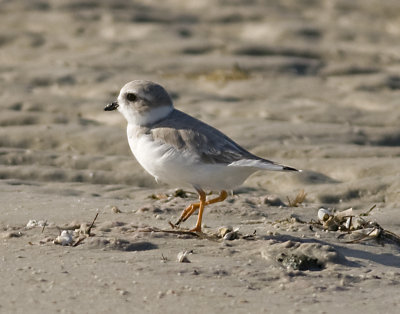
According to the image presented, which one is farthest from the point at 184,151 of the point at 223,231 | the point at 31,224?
the point at 31,224

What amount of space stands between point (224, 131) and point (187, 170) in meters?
3.09

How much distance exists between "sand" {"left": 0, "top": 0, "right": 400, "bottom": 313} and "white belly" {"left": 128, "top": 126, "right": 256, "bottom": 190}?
0.33 m

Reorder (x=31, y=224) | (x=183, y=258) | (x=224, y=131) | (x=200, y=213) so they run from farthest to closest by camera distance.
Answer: (x=224, y=131) → (x=31, y=224) → (x=200, y=213) → (x=183, y=258)

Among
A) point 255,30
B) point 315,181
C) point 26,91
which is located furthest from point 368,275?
point 255,30

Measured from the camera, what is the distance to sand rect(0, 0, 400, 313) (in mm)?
4152

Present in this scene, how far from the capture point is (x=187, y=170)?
493cm

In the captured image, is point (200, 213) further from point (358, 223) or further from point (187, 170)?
point (358, 223)

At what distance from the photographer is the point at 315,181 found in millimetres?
6953

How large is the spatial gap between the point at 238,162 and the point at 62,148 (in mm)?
3241

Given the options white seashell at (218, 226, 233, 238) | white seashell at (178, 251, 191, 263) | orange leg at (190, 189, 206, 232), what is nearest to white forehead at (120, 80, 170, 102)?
orange leg at (190, 189, 206, 232)

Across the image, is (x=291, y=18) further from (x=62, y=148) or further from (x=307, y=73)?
(x=62, y=148)

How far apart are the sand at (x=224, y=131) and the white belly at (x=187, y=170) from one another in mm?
328

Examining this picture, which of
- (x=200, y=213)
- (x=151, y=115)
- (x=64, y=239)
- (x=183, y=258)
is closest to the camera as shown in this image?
(x=183, y=258)

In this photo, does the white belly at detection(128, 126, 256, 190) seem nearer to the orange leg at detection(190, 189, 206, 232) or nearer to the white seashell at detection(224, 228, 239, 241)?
the orange leg at detection(190, 189, 206, 232)
